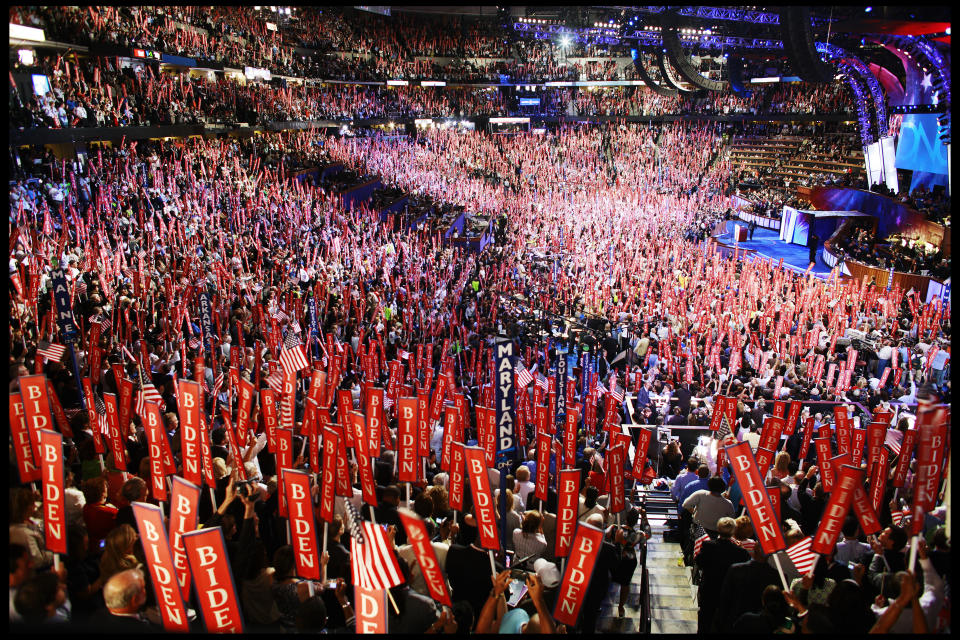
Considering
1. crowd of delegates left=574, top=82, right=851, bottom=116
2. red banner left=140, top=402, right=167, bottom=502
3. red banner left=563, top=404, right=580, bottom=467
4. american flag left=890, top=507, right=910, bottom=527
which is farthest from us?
crowd of delegates left=574, top=82, right=851, bottom=116

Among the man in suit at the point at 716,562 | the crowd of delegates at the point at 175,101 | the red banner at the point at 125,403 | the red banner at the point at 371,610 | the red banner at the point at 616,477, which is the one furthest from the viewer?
the crowd of delegates at the point at 175,101

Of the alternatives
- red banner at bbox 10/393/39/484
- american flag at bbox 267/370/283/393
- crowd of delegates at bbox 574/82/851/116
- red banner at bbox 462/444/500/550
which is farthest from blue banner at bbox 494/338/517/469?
crowd of delegates at bbox 574/82/851/116

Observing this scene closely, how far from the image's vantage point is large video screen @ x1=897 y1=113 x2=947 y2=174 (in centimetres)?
2377

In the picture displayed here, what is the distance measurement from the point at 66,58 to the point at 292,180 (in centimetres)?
816

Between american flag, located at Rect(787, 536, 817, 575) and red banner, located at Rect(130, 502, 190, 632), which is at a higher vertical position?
red banner, located at Rect(130, 502, 190, 632)

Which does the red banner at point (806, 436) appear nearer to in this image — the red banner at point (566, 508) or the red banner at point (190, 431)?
the red banner at point (566, 508)

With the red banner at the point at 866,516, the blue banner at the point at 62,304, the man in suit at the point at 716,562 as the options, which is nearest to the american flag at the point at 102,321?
the blue banner at the point at 62,304

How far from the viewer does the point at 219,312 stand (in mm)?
11555

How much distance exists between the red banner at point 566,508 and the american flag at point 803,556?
75.0 inches

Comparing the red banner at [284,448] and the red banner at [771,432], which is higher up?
the red banner at [284,448]

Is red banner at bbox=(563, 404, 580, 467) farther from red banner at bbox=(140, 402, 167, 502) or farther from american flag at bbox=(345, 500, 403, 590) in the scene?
red banner at bbox=(140, 402, 167, 502)

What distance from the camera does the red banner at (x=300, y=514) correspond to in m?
4.96

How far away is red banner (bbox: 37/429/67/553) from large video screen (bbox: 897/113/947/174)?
27.3 meters

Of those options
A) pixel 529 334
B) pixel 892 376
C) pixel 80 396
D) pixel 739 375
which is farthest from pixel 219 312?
pixel 892 376
